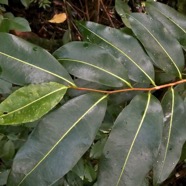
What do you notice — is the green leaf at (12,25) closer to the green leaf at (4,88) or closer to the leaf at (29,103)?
the green leaf at (4,88)

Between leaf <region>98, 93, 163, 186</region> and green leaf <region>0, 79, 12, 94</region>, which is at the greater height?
leaf <region>98, 93, 163, 186</region>

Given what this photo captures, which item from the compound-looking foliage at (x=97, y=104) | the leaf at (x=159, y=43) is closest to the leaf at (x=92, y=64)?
the compound-looking foliage at (x=97, y=104)

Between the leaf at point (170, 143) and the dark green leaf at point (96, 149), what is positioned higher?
the leaf at point (170, 143)

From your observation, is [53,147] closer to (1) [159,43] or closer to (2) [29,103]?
(2) [29,103]

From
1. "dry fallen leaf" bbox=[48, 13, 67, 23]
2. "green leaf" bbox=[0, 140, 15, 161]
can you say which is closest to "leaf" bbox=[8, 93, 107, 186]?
"green leaf" bbox=[0, 140, 15, 161]

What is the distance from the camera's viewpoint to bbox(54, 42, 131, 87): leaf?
75 cm

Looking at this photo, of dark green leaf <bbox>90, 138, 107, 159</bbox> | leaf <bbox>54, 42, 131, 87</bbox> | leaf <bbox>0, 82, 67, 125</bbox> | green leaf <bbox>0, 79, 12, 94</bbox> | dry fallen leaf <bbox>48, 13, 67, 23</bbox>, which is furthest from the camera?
dry fallen leaf <bbox>48, 13, 67, 23</bbox>

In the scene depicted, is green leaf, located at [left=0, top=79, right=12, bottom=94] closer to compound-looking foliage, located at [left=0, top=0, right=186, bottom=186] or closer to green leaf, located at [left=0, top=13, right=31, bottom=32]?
compound-looking foliage, located at [left=0, top=0, right=186, bottom=186]

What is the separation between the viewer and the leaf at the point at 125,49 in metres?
0.81

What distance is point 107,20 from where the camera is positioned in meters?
2.06

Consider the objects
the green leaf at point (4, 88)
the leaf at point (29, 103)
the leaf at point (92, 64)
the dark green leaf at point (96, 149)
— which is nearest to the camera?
the leaf at point (29, 103)

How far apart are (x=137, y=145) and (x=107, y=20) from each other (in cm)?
143

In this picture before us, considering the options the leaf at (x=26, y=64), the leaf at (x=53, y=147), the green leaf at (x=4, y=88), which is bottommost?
the green leaf at (x=4, y=88)

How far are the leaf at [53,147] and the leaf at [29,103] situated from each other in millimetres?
20
